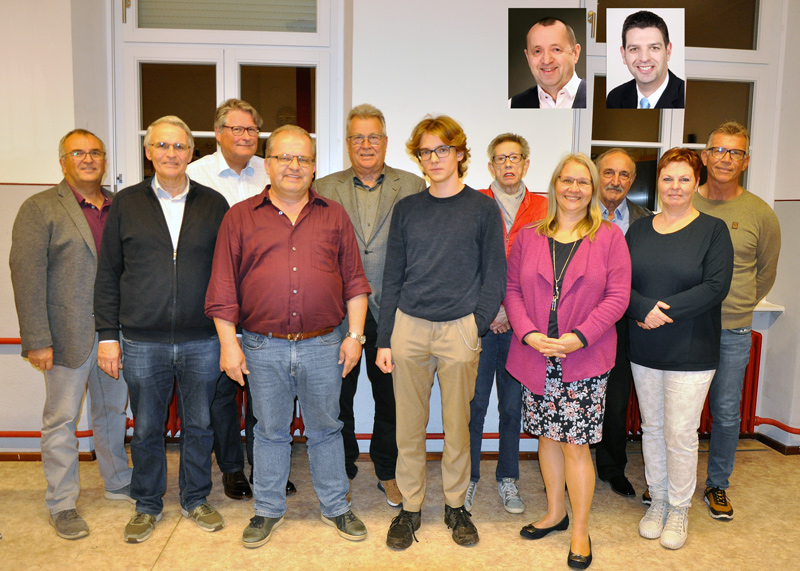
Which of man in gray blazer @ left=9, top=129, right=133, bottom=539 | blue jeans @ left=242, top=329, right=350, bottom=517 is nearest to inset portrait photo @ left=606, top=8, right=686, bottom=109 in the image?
blue jeans @ left=242, top=329, right=350, bottom=517

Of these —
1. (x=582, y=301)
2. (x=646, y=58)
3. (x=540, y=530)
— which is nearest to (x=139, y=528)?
(x=540, y=530)

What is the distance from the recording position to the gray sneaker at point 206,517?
2.56m

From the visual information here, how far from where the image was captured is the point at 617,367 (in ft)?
9.80

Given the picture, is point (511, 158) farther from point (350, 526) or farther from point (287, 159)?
point (350, 526)

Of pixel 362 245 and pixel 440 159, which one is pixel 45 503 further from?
pixel 440 159

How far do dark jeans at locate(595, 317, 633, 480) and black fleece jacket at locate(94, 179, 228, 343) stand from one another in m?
2.04

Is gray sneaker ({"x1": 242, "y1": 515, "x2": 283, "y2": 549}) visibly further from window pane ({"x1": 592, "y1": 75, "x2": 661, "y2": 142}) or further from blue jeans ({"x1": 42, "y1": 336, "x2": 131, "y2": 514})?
window pane ({"x1": 592, "y1": 75, "x2": 661, "y2": 142})

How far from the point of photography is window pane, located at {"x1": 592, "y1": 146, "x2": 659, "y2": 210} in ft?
12.5

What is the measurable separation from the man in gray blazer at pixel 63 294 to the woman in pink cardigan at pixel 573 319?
6.25 ft

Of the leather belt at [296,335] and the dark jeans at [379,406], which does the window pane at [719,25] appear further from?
the leather belt at [296,335]

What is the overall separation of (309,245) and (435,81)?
4.99 feet

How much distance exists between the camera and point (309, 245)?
7.72ft

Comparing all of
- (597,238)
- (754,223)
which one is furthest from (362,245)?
(754,223)

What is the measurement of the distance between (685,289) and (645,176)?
1.63 meters
